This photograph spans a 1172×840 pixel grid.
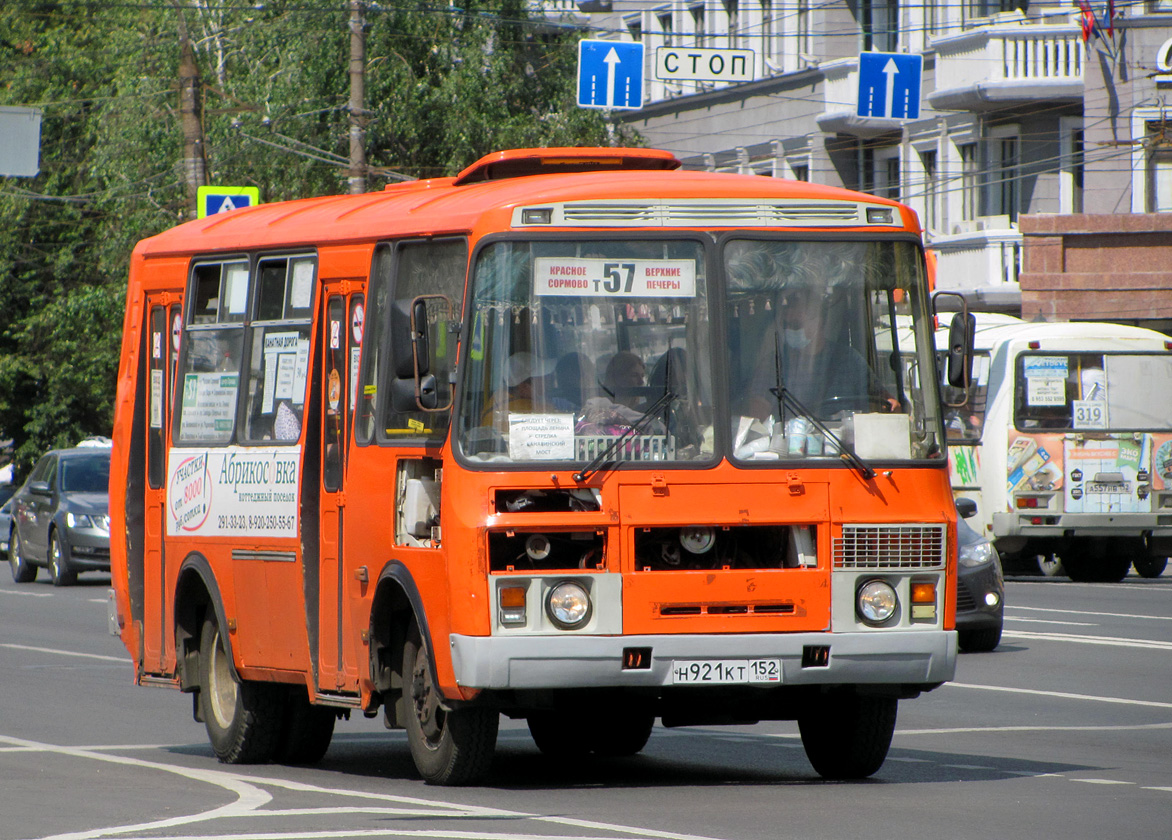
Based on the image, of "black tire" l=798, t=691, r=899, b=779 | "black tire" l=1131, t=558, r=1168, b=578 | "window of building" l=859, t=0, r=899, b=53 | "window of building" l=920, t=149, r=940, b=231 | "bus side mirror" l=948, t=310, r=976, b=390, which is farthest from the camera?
"window of building" l=859, t=0, r=899, b=53

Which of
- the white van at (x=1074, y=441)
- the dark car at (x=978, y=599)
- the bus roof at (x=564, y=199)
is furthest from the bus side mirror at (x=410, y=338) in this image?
the white van at (x=1074, y=441)

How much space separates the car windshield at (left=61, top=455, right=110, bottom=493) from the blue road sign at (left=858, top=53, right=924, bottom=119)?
11.0 m

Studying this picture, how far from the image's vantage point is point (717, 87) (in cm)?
4825

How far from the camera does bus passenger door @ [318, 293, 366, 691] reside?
1094 centimetres

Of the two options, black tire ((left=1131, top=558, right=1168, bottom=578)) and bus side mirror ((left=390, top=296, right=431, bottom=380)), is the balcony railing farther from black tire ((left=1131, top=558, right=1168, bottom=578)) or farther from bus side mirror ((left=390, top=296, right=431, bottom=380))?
bus side mirror ((left=390, top=296, right=431, bottom=380))

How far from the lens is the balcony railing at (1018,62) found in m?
38.9

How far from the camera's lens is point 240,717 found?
1188cm

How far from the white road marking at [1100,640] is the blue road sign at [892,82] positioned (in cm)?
1091

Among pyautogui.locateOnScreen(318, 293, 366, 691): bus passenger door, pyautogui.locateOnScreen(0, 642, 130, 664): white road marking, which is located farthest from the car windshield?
pyautogui.locateOnScreen(318, 293, 366, 691): bus passenger door

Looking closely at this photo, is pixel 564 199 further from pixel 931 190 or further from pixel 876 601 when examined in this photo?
pixel 931 190

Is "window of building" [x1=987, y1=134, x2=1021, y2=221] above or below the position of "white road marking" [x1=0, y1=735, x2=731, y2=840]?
above

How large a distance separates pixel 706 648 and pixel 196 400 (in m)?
3.87

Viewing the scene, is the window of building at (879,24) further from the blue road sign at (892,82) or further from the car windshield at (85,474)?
the car windshield at (85,474)

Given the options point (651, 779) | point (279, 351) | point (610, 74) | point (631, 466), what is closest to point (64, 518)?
point (610, 74)
